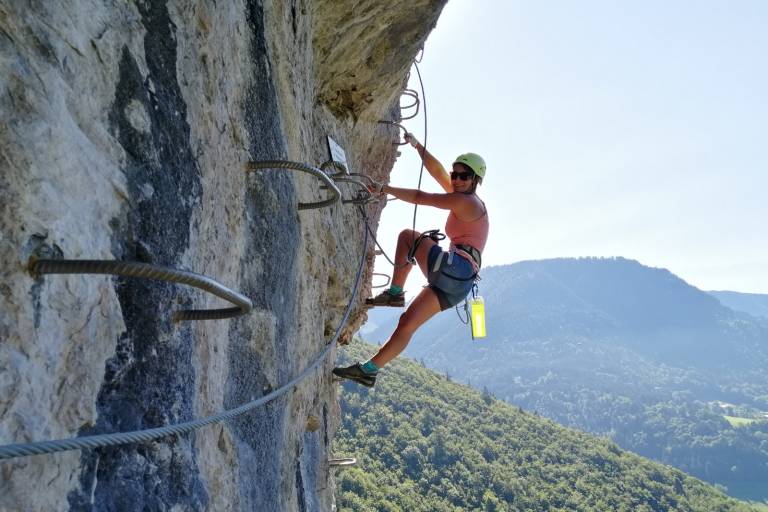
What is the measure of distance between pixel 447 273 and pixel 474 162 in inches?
42.0

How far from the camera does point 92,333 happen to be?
1448 mm

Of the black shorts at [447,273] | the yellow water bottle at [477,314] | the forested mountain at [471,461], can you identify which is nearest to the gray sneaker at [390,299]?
the yellow water bottle at [477,314]

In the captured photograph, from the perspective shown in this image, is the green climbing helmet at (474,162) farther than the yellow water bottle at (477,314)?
No

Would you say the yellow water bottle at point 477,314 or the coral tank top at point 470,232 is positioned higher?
the coral tank top at point 470,232

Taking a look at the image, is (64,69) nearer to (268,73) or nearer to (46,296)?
(46,296)

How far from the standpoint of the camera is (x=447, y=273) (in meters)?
4.65

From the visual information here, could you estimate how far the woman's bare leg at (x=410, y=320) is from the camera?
473 centimetres

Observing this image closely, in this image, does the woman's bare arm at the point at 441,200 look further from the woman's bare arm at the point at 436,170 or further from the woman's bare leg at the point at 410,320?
the woman's bare arm at the point at 436,170

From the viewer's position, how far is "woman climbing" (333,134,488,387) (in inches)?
183

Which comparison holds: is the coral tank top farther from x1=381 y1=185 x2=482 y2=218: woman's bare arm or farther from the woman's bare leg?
the woman's bare leg

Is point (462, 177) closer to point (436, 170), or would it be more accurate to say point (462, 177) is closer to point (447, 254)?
point (447, 254)

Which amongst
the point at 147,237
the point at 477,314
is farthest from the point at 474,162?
the point at 147,237

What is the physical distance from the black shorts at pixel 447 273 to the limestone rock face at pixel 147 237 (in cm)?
144

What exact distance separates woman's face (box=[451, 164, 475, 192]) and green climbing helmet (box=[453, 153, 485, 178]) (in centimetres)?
4
